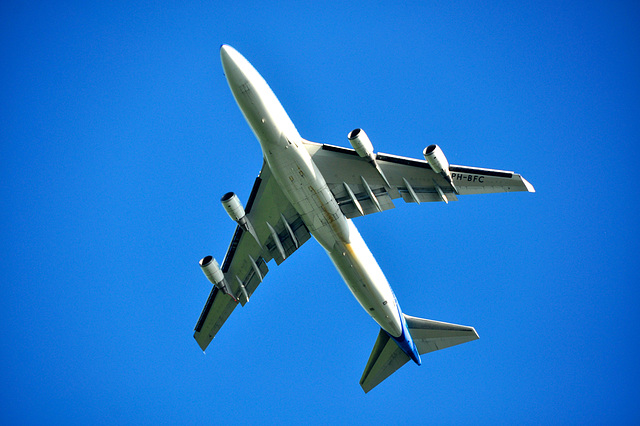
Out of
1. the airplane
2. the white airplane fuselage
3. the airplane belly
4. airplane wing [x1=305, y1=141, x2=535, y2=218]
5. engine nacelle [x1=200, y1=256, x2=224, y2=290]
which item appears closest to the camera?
the white airplane fuselage

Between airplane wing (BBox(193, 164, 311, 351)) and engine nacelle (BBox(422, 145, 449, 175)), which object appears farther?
airplane wing (BBox(193, 164, 311, 351))

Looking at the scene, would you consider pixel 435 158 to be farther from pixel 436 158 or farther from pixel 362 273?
pixel 362 273

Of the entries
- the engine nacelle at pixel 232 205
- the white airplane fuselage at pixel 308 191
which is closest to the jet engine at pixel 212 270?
the engine nacelle at pixel 232 205

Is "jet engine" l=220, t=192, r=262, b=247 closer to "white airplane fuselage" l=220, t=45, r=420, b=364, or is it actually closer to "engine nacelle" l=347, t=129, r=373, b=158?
"white airplane fuselage" l=220, t=45, r=420, b=364

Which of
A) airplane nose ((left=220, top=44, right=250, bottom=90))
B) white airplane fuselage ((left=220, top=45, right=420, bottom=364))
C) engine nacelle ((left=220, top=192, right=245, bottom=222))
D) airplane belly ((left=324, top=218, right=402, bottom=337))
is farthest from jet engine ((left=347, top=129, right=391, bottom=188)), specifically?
engine nacelle ((left=220, top=192, right=245, bottom=222))

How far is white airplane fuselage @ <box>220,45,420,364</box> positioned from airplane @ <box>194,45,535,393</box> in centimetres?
5

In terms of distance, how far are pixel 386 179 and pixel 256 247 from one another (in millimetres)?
9251

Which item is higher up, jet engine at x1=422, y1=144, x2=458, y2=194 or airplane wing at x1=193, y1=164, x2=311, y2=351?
jet engine at x1=422, y1=144, x2=458, y2=194

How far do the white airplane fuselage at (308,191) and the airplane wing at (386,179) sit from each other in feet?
4.47

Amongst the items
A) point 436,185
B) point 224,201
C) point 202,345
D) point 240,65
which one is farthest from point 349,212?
point 202,345

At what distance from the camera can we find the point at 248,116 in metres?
24.5

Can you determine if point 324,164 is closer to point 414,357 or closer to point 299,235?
point 299,235

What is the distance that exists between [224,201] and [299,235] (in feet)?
16.9

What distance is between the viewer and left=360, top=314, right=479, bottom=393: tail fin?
31938mm
